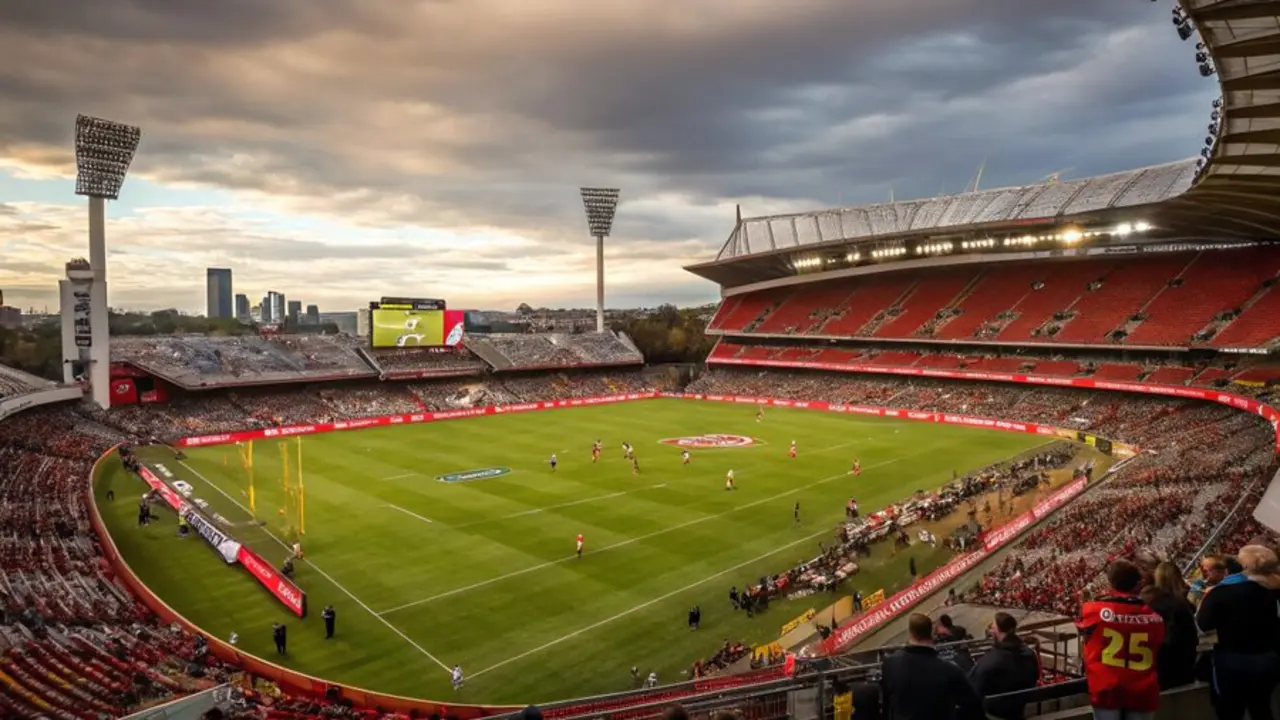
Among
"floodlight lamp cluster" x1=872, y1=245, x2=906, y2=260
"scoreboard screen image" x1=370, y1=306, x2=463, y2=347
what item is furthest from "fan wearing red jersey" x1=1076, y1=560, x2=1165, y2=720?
"floodlight lamp cluster" x1=872, y1=245, x2=906, y2=260

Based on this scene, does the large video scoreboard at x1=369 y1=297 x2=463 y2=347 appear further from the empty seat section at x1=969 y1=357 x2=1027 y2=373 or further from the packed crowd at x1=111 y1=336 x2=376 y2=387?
the empty seat section at x1=969 y1=357 x2=1027 y2=373

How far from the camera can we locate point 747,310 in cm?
9519

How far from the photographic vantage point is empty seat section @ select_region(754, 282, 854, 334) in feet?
279

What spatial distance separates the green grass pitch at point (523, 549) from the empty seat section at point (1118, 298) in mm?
14584

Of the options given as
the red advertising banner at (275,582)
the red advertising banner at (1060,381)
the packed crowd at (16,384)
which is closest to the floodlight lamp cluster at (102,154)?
the packed crowd at (16,384)

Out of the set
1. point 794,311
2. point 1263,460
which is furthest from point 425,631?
point 794,311

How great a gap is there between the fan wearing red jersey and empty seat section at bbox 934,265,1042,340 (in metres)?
68.3

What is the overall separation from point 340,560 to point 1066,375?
5368 centimetres

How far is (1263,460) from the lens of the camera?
97.2 feet

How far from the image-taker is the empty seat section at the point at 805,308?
85169mm

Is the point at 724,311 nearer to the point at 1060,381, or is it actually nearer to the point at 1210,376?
the point at 1060,381

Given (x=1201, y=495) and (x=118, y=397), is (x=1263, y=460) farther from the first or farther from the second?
(x=118, y=397)

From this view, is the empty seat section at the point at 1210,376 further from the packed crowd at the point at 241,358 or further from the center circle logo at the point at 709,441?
the packed crowd at the point at 241,358

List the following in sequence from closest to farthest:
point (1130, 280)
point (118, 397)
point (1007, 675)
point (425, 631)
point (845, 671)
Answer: point (1007, 675)
point (845, 671)
point (425, 631)
point (118, 397)
point (1130, 280)
